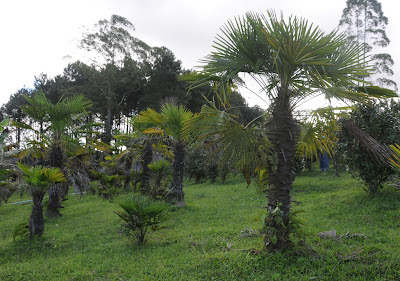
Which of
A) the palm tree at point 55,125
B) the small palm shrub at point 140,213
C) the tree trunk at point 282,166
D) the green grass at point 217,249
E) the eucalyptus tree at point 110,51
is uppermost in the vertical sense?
the eucalyptus tree at point 110,51

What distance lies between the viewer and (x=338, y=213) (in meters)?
7.00

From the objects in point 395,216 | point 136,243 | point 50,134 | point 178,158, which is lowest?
point 136,243

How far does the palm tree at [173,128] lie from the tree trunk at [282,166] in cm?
471

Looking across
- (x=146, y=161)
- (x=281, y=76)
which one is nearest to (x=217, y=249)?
(x=281, y=76)

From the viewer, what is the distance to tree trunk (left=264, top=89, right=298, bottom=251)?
4.72 m

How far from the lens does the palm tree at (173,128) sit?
9.38 m

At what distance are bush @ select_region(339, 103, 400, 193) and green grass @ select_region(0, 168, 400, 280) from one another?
471mm

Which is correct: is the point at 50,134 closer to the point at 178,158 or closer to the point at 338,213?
the point at 178,158

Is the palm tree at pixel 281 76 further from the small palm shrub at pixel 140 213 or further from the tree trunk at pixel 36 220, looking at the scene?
the tree trunk at pixel 36 220

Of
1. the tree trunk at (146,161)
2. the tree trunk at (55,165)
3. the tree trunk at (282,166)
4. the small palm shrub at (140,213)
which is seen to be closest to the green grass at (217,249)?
the tree trunk at (282,166)

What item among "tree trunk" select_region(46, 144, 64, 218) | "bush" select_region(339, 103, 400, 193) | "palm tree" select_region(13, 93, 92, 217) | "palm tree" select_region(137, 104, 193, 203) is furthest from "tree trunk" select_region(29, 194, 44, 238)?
"bush" select_region(339, 103, 400, 193)

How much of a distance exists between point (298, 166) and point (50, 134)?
10100mm

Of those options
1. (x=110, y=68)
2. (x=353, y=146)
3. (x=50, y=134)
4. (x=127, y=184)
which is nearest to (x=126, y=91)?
(x=110, y=68)

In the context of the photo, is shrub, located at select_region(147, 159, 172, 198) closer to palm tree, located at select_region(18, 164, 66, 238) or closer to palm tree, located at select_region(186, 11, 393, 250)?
palm tree, located at select_region(18, 164, 66, 238)
